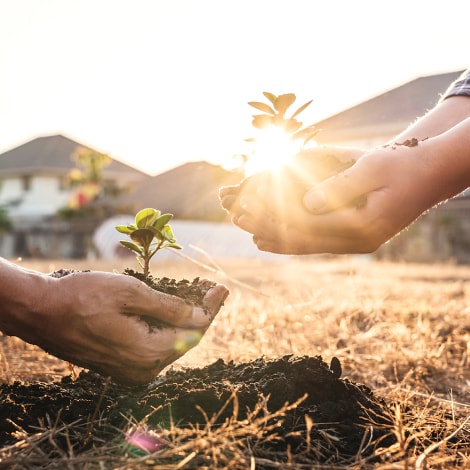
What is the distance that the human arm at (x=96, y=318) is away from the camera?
4.48 ft

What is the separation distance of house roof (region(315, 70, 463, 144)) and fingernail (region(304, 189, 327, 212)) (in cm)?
1795

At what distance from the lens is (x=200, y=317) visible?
1.53 metres

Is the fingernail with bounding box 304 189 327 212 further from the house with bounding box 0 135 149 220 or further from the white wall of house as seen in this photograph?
the white wall of house

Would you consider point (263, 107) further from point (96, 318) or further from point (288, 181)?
point (96, 318)

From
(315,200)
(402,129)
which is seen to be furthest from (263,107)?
(402,129)

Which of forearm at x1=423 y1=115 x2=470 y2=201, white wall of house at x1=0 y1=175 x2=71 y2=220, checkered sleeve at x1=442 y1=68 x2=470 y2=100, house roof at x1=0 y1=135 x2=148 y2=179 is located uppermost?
house roof at x1=0 y1=135 x2=148 y2=179

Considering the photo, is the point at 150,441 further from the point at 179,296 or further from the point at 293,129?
the point at 293,129

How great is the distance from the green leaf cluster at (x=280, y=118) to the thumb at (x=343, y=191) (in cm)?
46

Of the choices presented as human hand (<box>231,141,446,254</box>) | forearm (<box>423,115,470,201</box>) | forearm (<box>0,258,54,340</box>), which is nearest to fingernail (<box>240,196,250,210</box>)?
human hand (<box>231,141,446,254</box>)

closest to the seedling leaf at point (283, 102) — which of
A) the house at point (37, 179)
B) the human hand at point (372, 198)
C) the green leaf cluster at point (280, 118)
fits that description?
the green leaf cluster at point (280, 118)

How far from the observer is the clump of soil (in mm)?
1301

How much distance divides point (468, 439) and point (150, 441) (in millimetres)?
798

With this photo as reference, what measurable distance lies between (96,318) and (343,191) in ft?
2.40

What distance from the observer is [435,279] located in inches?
331
